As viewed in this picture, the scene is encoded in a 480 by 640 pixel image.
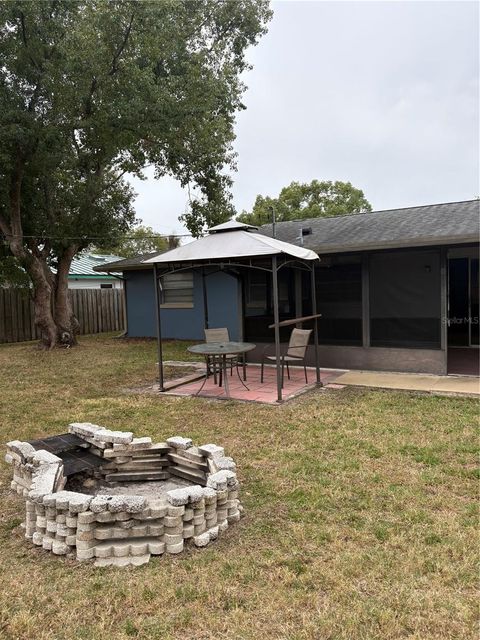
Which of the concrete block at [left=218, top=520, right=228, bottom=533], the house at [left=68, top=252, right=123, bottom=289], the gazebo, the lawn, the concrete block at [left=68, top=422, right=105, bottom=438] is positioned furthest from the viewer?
the house at [left=68, top=252, right=123, bottom=289]

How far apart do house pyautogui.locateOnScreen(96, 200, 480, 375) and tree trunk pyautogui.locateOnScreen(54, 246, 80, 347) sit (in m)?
5.32

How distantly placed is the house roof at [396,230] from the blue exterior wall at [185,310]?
7.98ft

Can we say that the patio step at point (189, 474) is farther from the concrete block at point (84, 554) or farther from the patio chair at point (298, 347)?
the patio chair at point (298, 347)

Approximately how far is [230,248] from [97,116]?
17.6ft

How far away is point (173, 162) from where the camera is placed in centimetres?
1210

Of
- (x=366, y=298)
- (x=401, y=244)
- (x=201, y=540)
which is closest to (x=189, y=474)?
(x=201, y=540)

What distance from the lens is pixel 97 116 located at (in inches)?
372

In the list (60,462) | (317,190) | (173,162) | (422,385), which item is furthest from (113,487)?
(317,190)

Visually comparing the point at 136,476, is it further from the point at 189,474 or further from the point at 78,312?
the point at 78,312

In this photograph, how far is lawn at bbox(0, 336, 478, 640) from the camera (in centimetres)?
195

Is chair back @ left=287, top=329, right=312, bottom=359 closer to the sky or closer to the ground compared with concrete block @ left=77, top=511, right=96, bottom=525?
closer to the sky

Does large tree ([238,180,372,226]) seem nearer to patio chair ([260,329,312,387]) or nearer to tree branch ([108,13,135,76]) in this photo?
tree branch ([108,13,135,76])

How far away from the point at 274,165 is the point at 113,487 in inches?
978

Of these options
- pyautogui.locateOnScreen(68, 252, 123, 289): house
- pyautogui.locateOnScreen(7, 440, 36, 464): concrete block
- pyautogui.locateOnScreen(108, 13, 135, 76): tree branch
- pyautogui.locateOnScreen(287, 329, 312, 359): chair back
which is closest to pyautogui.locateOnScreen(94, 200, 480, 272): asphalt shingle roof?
pyautogui.locateOnScreen(287, 329, 312, 359): chair back
